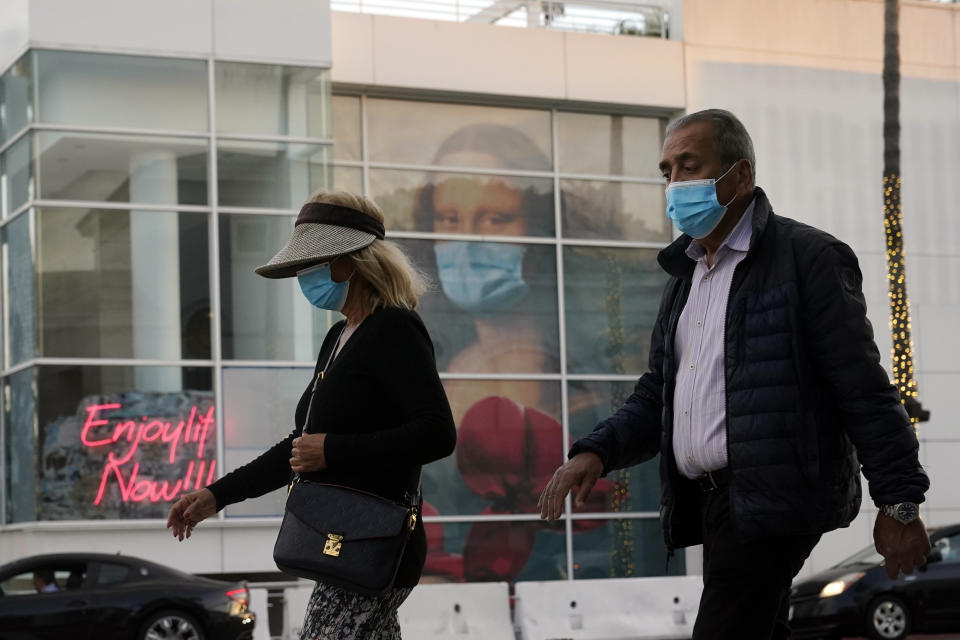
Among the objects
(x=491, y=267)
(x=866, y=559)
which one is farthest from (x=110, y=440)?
(x=866, y=559)

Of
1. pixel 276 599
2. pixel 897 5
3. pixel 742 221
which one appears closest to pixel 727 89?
pixel 897 5

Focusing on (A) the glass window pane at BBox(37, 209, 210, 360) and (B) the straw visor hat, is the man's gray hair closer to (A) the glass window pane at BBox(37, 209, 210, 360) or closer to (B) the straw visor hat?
(B) the straw visor hat

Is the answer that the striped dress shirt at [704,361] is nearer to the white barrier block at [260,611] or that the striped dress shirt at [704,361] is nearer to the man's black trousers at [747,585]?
the man's black trousers at [747,585]

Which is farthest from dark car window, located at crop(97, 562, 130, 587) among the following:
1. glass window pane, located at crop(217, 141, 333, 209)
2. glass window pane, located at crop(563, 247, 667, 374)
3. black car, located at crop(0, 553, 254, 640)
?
glass window pane, located at crop(563, 247, 667, 374)

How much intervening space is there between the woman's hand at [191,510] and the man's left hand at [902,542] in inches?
78.0

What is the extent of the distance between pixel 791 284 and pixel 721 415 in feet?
1.30

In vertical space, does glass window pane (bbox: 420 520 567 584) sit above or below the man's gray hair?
below

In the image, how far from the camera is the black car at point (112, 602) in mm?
15523

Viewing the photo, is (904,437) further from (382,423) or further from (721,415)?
(382,423)

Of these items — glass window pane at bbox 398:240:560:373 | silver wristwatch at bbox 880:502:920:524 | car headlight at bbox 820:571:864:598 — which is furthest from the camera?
glass window pane at bbox 398:240:560:373

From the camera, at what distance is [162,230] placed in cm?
1958

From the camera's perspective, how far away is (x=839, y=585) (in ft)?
54.9

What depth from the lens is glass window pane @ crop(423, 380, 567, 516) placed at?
21.3 metres

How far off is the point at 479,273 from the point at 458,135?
1884 millimetres
